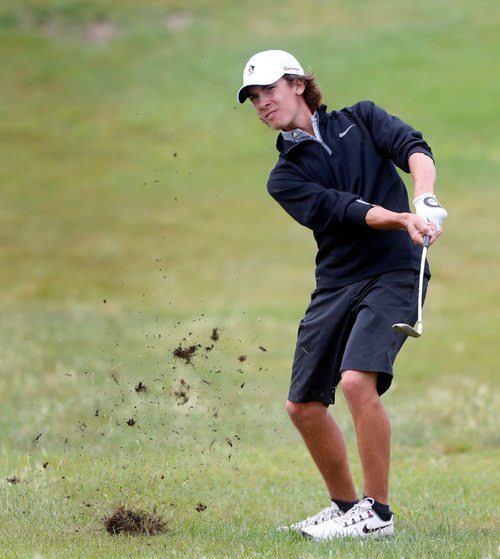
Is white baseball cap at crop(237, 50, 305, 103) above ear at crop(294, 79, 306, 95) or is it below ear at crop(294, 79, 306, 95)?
above

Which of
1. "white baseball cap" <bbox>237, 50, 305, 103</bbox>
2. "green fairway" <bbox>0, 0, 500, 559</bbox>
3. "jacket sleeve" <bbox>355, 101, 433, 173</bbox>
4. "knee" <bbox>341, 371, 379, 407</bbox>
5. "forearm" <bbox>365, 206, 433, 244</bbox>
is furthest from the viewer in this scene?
"green fairway" <bbox>0, 0, 500, 559</bbox>

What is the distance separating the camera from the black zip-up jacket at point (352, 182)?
7.14 m

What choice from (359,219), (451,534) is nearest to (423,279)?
(359,219)

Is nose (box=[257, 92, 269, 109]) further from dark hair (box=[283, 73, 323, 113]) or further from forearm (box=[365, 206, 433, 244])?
forearm (box=[365, 206, 433, 244])

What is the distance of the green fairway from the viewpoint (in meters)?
8.21

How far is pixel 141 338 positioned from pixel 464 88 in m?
24.0

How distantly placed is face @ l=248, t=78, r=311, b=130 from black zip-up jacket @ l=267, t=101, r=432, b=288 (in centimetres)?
8

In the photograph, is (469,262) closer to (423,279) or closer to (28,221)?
(28,221)

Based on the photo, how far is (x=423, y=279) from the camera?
722cm

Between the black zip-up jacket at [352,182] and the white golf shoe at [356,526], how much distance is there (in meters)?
1.21

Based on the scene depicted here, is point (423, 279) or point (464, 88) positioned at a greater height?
point (464, 88)

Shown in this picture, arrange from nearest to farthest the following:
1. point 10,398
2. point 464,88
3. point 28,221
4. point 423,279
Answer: point 423,279 < point 10,398 < point 28,221 < point 464,88

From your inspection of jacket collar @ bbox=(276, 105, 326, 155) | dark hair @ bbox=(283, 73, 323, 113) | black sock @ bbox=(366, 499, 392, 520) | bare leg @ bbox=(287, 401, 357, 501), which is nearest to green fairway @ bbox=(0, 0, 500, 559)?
black sock @ bbox=(366, 499, 392, 520)

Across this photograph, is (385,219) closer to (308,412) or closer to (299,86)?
(299,86)
